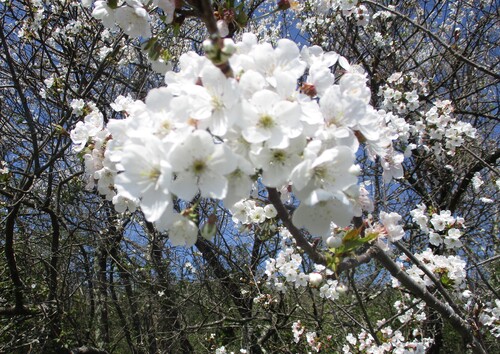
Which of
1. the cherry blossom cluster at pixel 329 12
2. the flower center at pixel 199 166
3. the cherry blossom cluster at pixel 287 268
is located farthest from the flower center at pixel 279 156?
the cherry blossom cluster at pixel 329 12

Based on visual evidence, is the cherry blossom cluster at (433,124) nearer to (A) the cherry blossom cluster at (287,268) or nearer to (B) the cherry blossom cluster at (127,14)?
(A) the cherry blossom cluster at (287,268)

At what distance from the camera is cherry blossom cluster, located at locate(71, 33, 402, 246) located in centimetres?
93

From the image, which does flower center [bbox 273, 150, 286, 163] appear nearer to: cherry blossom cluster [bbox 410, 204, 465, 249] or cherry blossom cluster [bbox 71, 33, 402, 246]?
cherry blossom cluster [bbox 71, 33, 402, 246]

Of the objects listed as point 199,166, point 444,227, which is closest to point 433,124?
point 444,227

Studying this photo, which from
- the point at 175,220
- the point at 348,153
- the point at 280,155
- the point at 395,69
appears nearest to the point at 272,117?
the point at 280,155

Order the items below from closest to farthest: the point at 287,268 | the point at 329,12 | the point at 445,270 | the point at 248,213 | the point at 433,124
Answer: the point at 445,270, the point at 248,213, the point at 287,268, the point at 433,124, the point at 329,12

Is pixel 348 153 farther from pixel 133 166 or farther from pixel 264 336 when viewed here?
Answer: pixel 264 336

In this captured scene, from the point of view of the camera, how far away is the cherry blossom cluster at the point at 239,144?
933 mm

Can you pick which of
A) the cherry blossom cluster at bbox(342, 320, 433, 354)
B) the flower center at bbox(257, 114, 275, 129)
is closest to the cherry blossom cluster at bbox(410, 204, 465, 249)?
the cherry blossom cluster at bbox(342, 320, 433, 354)

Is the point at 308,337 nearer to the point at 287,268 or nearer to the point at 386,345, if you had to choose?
the point at 287,268

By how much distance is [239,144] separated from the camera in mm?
976

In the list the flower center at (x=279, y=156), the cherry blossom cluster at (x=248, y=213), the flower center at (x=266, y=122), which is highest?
the cherry blossom cluster at (x=248, y=213)

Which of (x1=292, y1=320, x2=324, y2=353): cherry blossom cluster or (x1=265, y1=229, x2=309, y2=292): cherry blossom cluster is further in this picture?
(x1=292, y1=320, x2=324, y2=353): cherry blossom cluster

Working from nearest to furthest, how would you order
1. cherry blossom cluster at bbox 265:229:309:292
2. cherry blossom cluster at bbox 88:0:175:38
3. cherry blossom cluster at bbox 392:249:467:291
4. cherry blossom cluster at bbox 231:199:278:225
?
cherry blossom cluster at bbox 88:0:175:38 < cherry blossom cluster at bbox 392:249:467:291 < cherry blossom cluster at bbox 231:199:278:225 < cherry blossom cluster at bbox 265:229:309:292
